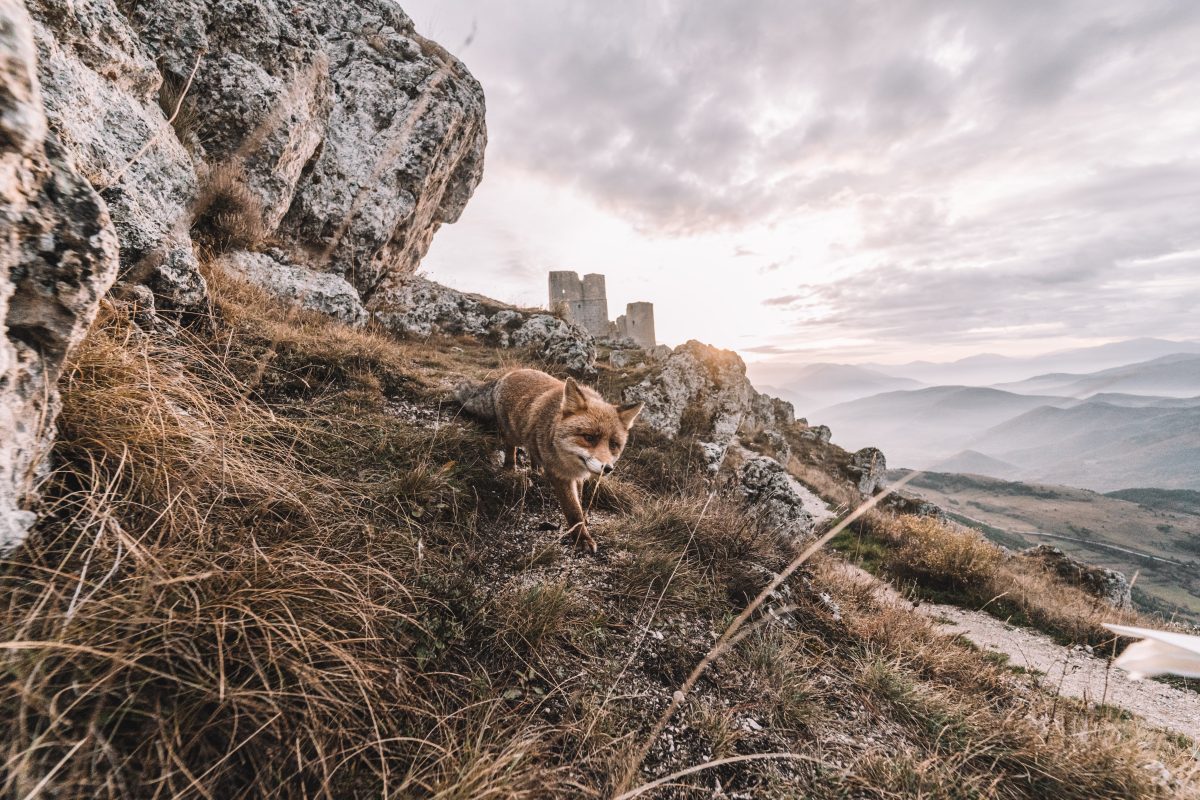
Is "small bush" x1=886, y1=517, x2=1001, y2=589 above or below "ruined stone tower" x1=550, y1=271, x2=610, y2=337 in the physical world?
below

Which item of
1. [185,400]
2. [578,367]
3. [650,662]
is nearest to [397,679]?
[650,662]

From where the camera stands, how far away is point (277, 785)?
5.81ft

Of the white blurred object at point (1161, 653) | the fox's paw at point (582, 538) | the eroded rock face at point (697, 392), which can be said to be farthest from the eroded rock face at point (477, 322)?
the white blurred object at point (1161, 653)

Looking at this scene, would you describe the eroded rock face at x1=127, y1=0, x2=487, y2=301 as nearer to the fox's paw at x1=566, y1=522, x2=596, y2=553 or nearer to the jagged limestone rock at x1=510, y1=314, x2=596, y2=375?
the jagged limestone rock at x1=510, y1=314, x2=596, y2=375

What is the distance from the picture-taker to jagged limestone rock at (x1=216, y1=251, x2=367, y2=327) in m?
7.26

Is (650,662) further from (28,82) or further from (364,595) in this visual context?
(28,82)

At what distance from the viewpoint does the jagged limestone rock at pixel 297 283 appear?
286 inches

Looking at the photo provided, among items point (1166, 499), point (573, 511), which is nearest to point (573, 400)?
point (573, 511)

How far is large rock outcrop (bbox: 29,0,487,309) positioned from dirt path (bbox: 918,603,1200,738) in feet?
30.8

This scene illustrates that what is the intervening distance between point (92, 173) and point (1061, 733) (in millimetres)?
7569

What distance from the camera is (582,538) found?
4.17 metres

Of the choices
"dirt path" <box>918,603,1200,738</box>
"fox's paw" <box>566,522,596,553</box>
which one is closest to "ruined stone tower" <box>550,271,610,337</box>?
"dirt path" <box>918,603,1200,738</box>

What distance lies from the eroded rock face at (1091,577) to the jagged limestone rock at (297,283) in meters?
18.3

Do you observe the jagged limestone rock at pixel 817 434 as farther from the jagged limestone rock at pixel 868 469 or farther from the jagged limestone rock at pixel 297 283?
the jagged limestone rock at pixel 297 283
